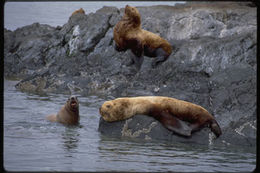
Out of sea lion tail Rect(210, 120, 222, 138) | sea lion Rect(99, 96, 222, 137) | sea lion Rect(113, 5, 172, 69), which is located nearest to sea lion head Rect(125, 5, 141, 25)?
sea lion Rect(113, 5, 172, 69)

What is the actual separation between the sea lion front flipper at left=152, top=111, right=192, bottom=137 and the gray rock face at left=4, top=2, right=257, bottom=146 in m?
0.14

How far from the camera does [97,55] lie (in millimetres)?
16016

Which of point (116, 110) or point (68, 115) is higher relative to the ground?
point (116, 110)

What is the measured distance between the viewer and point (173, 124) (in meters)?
9.19

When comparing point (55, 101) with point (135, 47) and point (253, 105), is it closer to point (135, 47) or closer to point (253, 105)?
point (135, 47)

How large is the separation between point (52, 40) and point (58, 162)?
12337mm

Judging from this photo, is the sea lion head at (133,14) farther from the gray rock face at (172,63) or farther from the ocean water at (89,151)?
the ocean water at (89,151)

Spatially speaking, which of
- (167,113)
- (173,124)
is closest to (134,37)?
(167,113)

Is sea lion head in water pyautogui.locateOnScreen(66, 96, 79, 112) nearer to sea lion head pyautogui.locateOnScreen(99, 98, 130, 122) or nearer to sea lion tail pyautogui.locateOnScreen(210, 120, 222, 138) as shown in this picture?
sea lion head pyautogui.locateOnScreen(99, 98, 130, 122)

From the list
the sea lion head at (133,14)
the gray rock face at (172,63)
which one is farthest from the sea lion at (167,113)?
the sea lion head at (133,14)

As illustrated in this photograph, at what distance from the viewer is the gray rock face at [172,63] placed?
35.9ft

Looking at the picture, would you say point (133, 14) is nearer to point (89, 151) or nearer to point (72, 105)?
point (72, 105)

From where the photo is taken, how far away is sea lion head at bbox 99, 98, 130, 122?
9398mm

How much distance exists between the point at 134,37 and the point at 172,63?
5.39ft
